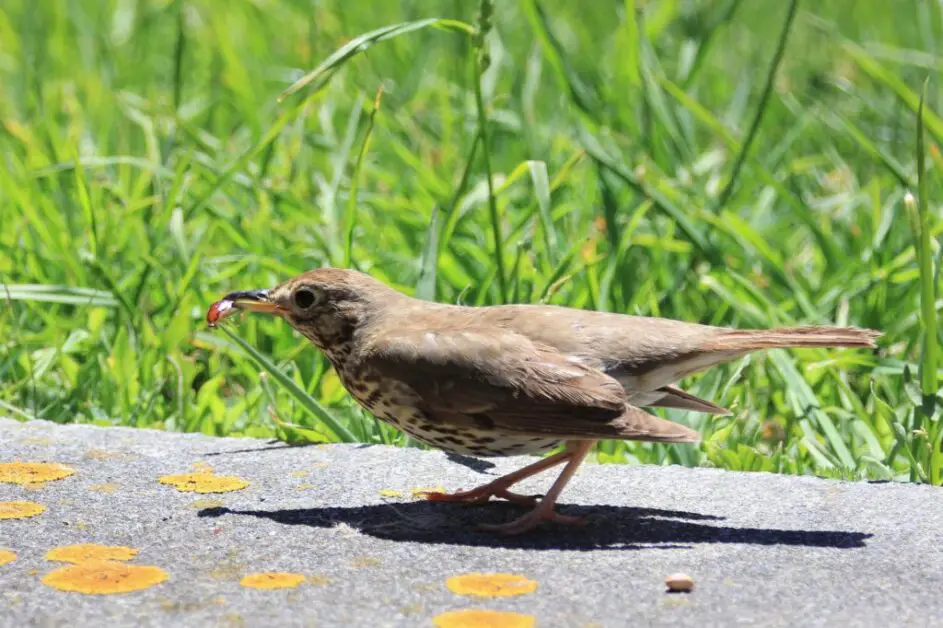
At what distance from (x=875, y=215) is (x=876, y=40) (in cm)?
340

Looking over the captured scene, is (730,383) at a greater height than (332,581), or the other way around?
(730,383)

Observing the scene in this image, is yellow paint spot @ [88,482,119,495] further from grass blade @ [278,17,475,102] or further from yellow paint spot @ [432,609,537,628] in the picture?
yellow paint spot @ [432,609,537,628]

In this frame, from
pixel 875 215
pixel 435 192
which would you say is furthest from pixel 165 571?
pixel 875 215

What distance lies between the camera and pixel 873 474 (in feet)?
13.7

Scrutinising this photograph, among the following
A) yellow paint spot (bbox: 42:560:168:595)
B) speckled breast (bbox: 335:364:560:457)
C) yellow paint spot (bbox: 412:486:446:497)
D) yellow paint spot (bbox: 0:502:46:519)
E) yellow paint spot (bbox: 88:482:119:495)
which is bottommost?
yellow paint spot (bbox: 42:560:168:595)

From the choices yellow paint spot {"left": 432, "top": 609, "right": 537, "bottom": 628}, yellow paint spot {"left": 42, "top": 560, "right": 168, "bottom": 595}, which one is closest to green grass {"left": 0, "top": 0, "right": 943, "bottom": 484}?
yellow paint spot {"left": 42, "top": 560, "right": 168, "bottom": 595}

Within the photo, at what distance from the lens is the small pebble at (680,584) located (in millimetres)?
2854

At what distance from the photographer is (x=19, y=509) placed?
3.34 metres

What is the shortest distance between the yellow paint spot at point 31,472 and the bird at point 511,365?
0.68 m

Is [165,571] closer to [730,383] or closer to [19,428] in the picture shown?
[19,428]

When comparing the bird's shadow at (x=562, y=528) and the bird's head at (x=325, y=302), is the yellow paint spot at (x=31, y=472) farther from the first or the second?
the bird's head at (x=325, y=302)

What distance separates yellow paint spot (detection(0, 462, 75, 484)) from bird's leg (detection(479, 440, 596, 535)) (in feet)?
3.77

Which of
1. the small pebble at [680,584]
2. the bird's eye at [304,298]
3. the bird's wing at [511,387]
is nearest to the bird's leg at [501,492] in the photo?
the bird's wing at [511,387]

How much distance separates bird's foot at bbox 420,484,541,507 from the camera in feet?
11.9
